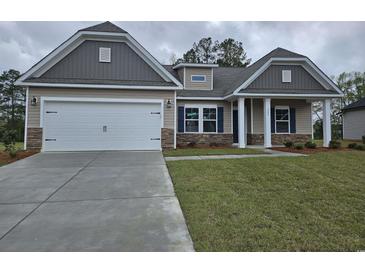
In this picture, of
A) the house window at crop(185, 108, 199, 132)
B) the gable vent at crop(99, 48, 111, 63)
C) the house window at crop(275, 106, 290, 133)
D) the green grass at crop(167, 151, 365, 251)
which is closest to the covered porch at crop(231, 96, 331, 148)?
the house window at crop(275, 106, 290, 133)

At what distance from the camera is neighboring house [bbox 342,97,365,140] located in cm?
1924

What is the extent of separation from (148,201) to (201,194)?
101 cm

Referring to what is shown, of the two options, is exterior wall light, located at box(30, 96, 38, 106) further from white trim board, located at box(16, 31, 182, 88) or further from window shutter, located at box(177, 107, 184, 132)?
window shutter, located at box(177, 107, 184, 132)

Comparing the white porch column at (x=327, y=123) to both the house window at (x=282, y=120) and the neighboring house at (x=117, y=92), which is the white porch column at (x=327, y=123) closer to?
the neighboring house at (x=117, y=92)

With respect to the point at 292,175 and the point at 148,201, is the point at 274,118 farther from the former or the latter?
the point at 148,201

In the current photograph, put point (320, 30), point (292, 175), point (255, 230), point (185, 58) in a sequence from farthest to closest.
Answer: point (185, 58) < point (320, 30) < point (292, 175) < point (255, 230)

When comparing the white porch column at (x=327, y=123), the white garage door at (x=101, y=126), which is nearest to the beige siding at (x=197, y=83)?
the white garage door at (x=101, y=126)

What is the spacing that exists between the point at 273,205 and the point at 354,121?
21031 mm

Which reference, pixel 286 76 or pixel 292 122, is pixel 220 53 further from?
pixel 292 122

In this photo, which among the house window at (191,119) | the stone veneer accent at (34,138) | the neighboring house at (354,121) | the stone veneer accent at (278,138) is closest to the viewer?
the stone veneer accent at (34,138)

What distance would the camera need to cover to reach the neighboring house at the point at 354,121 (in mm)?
19241

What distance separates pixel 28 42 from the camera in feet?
50.5

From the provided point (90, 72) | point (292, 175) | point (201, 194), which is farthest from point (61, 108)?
point (292, 175)

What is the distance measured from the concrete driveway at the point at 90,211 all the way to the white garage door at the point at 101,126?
377 centimetres
